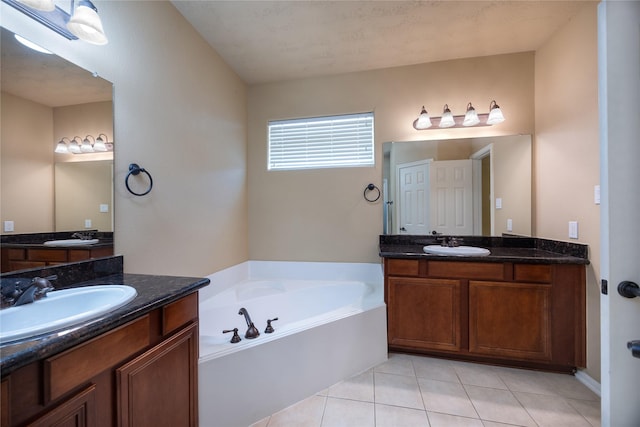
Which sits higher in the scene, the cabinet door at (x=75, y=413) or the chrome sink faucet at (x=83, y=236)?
the chrome sink faucet at (x=83, y=236)

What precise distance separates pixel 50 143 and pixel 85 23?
0.54m

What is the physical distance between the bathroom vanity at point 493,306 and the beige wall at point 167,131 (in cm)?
154

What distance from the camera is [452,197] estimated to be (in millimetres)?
2520

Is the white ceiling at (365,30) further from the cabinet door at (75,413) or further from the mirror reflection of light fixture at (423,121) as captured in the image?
the cabinet door at (75,413)

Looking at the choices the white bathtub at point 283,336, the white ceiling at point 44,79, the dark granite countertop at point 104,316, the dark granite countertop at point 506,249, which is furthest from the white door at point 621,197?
the white ceiling at point 44,79

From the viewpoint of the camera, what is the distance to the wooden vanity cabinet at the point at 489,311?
1.84 m

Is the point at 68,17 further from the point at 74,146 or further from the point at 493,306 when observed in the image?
the point at 493,306

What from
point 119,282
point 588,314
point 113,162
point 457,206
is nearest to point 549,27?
point 457,206

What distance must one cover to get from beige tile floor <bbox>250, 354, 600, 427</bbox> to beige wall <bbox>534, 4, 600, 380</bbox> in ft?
1.21

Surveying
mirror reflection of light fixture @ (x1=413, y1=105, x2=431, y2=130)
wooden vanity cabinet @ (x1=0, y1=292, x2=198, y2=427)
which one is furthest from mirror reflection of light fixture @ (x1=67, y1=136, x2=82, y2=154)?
mirror reflection of light fixture @ (x1=413, y1=105, x2=431, y2=130)

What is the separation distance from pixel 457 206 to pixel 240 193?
7.21 ft

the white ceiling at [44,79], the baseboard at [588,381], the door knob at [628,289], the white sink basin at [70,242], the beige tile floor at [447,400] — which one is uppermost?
the white ceiling at [44,79]

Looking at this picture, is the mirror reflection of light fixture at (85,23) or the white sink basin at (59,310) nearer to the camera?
the white sink basin at (59,310)

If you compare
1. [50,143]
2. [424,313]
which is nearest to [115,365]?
[50,143]
